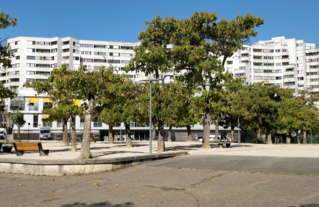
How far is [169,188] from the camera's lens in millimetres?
8875

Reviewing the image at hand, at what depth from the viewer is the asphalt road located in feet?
24.1

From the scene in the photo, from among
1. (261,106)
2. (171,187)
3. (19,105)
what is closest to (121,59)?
(19,105)

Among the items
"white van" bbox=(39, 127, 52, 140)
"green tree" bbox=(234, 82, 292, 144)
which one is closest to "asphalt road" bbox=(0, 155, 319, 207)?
"green tree" bbox=(234, 82, 292, 144)

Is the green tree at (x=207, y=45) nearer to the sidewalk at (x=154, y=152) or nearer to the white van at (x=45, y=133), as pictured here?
the sidewalk at (x=154, y=152)

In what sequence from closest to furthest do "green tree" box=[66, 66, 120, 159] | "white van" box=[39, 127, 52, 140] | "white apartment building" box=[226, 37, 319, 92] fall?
1. "green tree" box=[66, 66, 120, 159]
2. "white van" box=[39, 127, 52, 140]
3. "white apartment building" box=[226, 37, 319, 92]

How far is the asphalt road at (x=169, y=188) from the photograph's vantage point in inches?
289

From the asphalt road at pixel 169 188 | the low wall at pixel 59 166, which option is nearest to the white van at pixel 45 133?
the low wall at pixel 59 166

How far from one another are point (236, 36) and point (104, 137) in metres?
49.3

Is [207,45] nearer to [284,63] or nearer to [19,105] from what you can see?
[19,105]

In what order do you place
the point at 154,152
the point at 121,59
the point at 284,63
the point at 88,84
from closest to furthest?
the point at 88,84
the point at 154,152
the point at 121,59
the point at 284,63

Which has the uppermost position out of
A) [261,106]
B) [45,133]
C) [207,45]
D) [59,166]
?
[207,45]

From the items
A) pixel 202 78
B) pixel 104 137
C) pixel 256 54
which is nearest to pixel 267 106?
pixel 202 78

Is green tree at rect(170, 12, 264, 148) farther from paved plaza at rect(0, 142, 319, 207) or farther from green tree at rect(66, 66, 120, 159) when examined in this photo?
paved plaza at rect(0, 142, 319, 207)

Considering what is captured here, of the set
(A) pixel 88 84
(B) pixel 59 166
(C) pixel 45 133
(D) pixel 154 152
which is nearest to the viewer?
(B) pixel 59 166
